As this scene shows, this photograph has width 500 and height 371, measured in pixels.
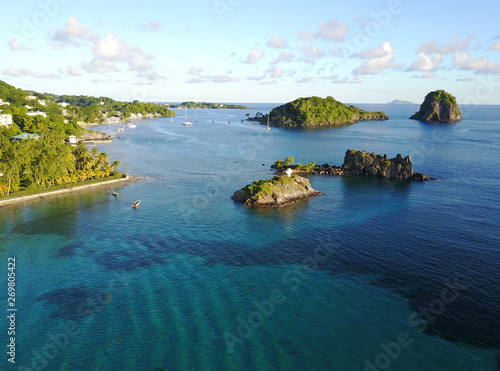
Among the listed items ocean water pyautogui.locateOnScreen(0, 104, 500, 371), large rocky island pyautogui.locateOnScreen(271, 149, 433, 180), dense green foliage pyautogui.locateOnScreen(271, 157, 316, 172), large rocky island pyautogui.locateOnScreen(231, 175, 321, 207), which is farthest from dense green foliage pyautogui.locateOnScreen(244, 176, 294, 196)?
dense green foliage pyautogui.locateOnScreen(271, 157, 316, 172)

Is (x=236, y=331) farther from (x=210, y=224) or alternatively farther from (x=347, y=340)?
(x=210, y=224)

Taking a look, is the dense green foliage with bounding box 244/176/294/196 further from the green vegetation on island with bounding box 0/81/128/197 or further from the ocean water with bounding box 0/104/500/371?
the green vegetation on island with bounding box 0/81/128/197

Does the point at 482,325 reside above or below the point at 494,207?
below

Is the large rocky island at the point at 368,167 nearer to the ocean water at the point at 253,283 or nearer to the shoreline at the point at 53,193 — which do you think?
the ocean water at the point at 253,283

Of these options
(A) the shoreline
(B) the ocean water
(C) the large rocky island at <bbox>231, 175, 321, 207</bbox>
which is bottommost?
(B) the ocean water

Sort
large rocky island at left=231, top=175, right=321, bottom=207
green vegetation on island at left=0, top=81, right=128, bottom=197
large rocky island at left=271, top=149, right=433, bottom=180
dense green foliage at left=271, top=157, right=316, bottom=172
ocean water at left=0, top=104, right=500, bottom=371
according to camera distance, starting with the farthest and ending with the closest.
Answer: dense green foliage at left=271, top=157, right=316, bottom=172, large rocky island at left=271, top=149, right=433, bottom=180, large rocky island at left=231, top=175, right=321, bottom=207, green vegetation on island at left=0, top=81, right=128, bottom=197, ocean water at left=0, top=104, right=500, bottom=371

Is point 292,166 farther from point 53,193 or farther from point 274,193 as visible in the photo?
point 53,193

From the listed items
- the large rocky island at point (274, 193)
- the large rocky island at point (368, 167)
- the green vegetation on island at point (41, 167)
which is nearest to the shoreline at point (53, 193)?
the green vegetation on island at point (41, 167)

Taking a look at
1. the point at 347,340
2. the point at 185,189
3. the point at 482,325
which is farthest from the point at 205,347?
the point at 185,189
